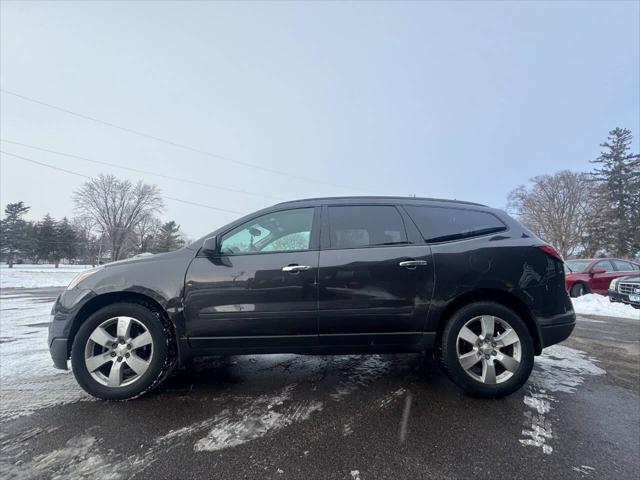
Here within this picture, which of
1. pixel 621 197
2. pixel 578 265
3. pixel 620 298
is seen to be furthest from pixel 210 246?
pixel 621 197

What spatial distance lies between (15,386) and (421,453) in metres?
3.61

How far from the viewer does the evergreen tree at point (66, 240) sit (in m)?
61.1

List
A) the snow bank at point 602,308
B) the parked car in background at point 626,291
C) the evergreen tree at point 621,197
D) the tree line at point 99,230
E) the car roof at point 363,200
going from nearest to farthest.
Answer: the car roof at point 363,200 < the snow bank at point 602,308 < the parked car in background at point 626,291 < the evergreen tree at point 621,197 < the tree line at point 99,230

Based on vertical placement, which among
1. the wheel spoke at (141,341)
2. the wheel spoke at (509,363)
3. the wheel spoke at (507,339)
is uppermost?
the wheel spoke at (507,339)

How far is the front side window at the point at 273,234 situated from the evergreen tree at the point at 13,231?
230 ft

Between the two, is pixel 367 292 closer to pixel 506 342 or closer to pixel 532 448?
pixel 506 342

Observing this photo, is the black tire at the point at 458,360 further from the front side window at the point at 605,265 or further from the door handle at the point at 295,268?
the front side window at the point at 605,265

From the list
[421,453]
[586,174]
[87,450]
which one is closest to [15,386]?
[87,450]

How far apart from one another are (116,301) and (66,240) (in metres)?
75.0

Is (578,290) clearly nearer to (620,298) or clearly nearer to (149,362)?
(620,298)

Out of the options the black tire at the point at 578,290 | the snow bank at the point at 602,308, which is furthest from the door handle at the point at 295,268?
the black tire at the point at 578,290

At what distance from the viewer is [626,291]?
29.0 ft

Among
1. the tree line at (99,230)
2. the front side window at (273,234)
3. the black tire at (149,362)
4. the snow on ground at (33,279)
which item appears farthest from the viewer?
the tree line at (99,230)

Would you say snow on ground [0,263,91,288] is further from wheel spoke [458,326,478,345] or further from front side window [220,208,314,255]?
wheel spoke [458,326,478,345]
